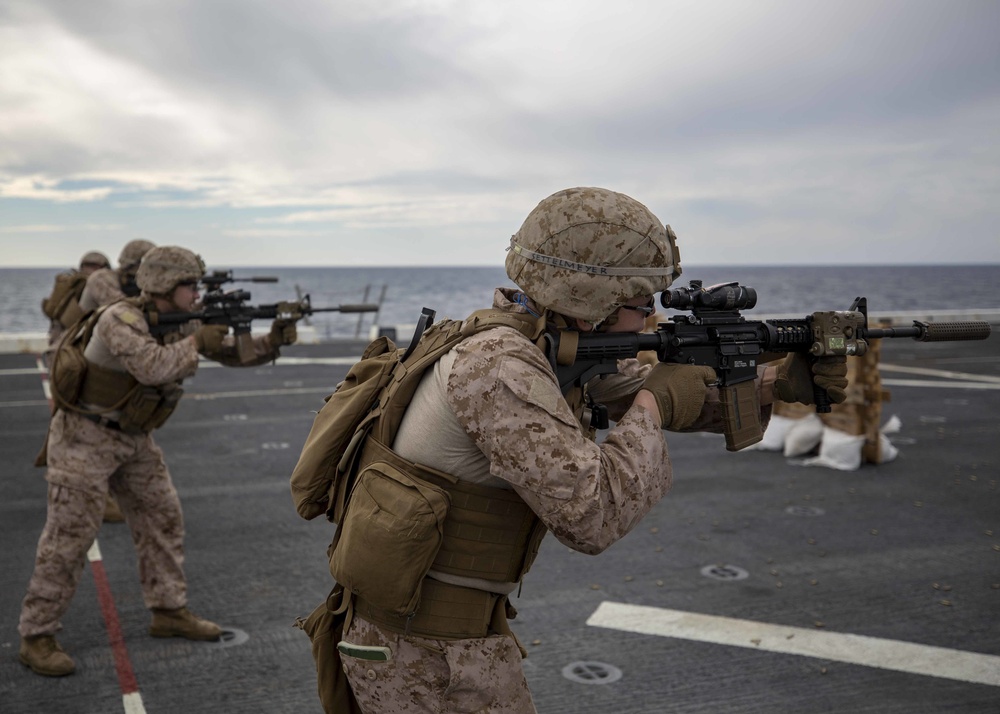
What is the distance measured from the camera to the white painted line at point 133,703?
4125 millimetres

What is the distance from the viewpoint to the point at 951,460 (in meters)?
8.88

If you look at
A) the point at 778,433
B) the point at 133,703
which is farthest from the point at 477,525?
the point at 778,433

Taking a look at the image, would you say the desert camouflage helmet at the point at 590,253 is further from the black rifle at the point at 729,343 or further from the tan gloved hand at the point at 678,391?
the tan gloved hand at the point at 678,391

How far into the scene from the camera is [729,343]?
2.75m

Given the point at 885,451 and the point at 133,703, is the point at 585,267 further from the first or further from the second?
the point at 885,451

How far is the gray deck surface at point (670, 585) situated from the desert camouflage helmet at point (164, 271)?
196 centimetres

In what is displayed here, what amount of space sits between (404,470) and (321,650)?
0.73m

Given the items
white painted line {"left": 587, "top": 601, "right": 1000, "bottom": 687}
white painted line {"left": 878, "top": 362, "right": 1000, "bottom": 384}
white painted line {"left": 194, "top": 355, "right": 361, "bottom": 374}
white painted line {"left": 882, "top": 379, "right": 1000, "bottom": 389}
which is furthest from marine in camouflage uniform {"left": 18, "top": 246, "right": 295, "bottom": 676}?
white painted line {"left": 878, "top": 362, "right": 1000, "bottom": 384}

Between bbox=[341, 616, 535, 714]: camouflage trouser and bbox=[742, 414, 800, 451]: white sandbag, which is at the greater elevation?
bbox=[341, 616, 535, 714]: camouflage trouser

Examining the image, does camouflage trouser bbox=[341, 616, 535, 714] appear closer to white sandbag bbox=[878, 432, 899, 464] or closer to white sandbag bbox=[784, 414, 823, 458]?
white sandbag bbox=[784, 414, 823, 458]

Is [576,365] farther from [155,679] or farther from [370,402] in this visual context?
[155,679]

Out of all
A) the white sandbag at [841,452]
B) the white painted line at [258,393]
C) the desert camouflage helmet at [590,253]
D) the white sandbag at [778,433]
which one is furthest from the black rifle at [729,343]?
the white painted line at [258,393]

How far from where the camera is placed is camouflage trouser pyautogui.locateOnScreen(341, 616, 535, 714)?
A: 2.38m

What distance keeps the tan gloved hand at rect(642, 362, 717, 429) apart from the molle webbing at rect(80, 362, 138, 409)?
3468 millimetres
